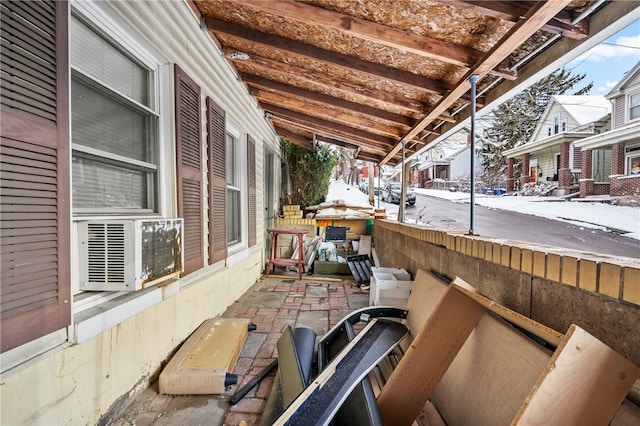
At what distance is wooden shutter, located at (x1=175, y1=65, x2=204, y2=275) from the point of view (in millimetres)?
2367

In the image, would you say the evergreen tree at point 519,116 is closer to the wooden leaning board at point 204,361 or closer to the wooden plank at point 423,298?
the wooden plank at point 423,298

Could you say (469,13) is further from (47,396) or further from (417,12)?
(47,396)

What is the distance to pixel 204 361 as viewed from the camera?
6.72ft

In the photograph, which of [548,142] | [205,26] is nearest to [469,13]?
[205,26]

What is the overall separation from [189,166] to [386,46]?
2.04 meters

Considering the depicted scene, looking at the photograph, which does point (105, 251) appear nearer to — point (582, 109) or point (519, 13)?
point (519, 13)

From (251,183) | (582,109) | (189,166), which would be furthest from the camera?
(582,109)

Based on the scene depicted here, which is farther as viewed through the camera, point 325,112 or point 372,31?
point 325,112

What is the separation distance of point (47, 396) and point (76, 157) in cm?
118

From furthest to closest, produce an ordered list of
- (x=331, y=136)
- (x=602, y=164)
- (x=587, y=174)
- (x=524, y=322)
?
(x=602, y=164), (x=587, y=174), (x=331, y=136), (x=524, y=322)

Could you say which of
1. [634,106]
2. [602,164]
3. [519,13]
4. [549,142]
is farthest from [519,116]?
[519,13]

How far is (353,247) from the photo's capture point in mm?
6309

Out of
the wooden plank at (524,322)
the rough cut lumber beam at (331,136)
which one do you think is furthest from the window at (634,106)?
the wooden plank at (524,322)

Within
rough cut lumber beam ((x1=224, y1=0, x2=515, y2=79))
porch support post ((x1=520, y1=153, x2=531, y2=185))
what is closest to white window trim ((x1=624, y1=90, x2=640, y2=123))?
porch support post ((x1=520, y1=153, x2=531, y2=185))
